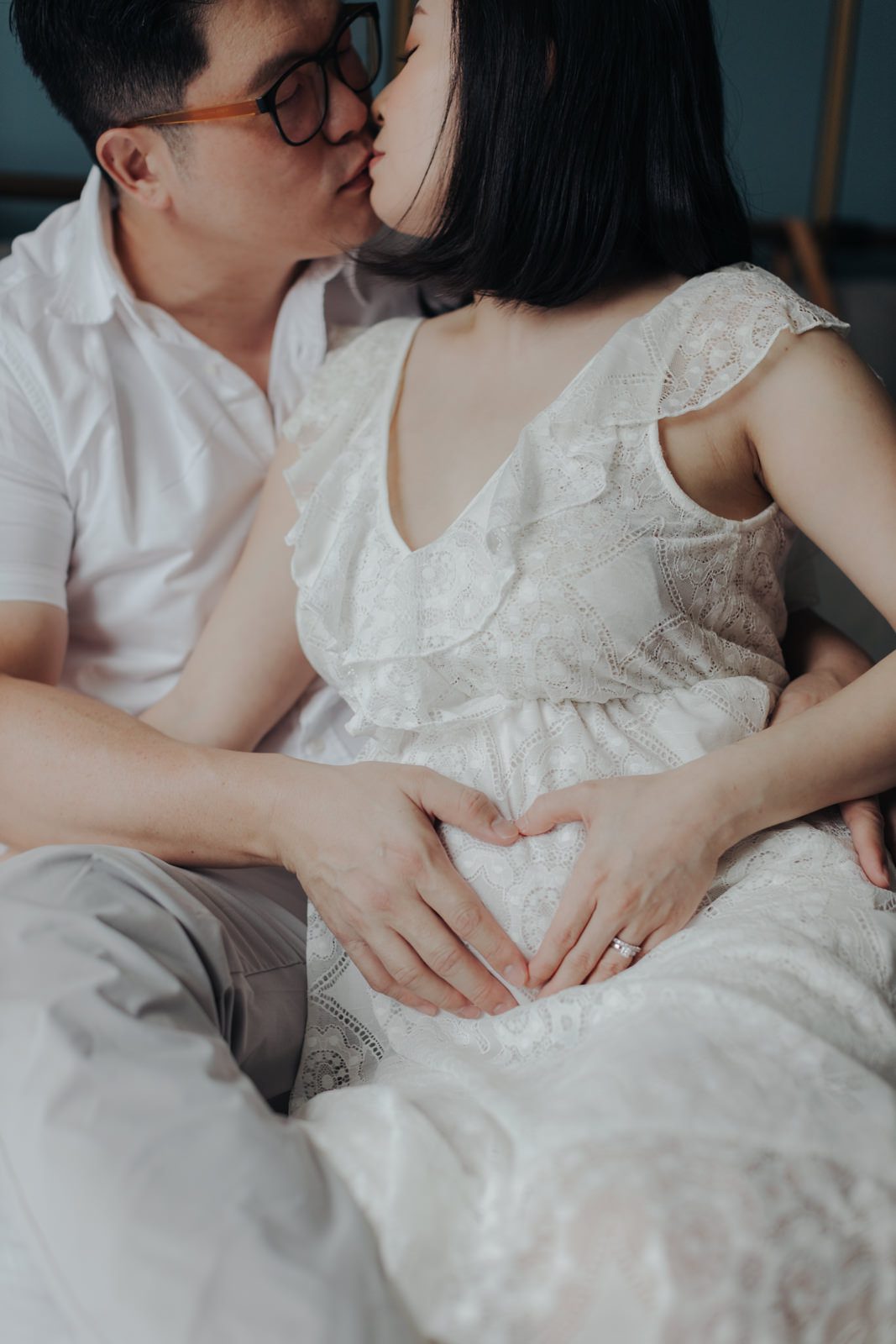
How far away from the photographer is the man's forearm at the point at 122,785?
4.26ft

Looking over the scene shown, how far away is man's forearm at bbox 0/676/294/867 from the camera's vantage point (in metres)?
1.30

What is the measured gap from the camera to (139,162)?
5.30ft

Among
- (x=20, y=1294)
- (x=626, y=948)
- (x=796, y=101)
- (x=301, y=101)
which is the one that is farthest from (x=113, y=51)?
(x=796, y=101)

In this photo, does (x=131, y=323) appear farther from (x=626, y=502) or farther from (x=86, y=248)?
(x=626, y=502)

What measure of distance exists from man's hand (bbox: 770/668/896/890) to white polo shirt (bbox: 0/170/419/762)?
57 cm

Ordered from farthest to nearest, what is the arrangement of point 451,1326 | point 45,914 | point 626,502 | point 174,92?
point 174,92, point 626,502, point 45,914, point 451,1326

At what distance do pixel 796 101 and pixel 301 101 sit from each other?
2512 millimetres

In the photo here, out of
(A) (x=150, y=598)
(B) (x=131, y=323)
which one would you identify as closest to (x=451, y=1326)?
(A) (x=150, y=598)

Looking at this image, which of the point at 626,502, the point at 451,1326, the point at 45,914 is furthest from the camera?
the point at 626,502

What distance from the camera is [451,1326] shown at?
864mm

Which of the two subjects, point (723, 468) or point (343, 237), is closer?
point (723, 468)

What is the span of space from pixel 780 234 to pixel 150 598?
2388 mm

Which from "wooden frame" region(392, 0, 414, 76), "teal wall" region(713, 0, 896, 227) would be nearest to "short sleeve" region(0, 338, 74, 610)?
"wooden frame" region(392, 0, 414, 76)

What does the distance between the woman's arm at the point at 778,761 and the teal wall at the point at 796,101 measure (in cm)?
Answer: 231
